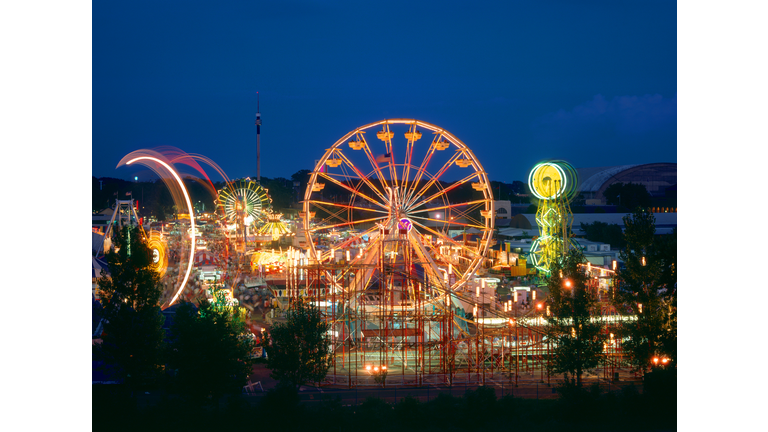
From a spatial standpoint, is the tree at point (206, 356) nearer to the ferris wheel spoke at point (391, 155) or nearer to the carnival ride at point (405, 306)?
the carnival ride at point (405, 306)

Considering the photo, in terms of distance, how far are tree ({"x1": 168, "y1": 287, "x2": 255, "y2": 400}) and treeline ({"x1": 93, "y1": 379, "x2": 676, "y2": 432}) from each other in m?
0.48

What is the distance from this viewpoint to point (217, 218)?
44406 millimetres

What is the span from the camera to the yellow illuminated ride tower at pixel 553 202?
3453 cm

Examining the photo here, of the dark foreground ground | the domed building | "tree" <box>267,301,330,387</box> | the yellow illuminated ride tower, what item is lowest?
the dark foreground ground

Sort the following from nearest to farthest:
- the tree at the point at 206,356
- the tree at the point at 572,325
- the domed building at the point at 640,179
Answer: the tree at the point at 206,356, the tree at the point at 572,325, the domed building at the point at 640,179

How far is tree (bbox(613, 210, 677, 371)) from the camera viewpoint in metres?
16.1

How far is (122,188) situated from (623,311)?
51.1 meters

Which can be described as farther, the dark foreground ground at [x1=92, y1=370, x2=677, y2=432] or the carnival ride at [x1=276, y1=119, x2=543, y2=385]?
the carnival ride at [x1=276, y1=119, x2=543, y2=385]

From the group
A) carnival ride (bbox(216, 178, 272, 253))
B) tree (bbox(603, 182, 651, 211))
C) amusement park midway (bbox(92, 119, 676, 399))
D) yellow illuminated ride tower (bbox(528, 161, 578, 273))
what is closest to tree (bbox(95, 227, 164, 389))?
amusement park midway (bbox(92, 119, 676, 399))

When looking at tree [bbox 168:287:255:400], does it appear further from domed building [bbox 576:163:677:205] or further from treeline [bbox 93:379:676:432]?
domed building [bbox 576:163:677:205]

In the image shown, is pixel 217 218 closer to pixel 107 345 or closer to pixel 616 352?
pixel 107 345

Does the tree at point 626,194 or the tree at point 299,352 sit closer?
the tree at point 299,352

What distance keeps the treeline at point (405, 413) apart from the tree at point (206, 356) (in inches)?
18.8

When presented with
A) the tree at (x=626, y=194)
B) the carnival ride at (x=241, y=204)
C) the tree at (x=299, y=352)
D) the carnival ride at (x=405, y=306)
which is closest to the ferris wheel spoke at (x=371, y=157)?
the carnival ride at (x=405, y=306)
